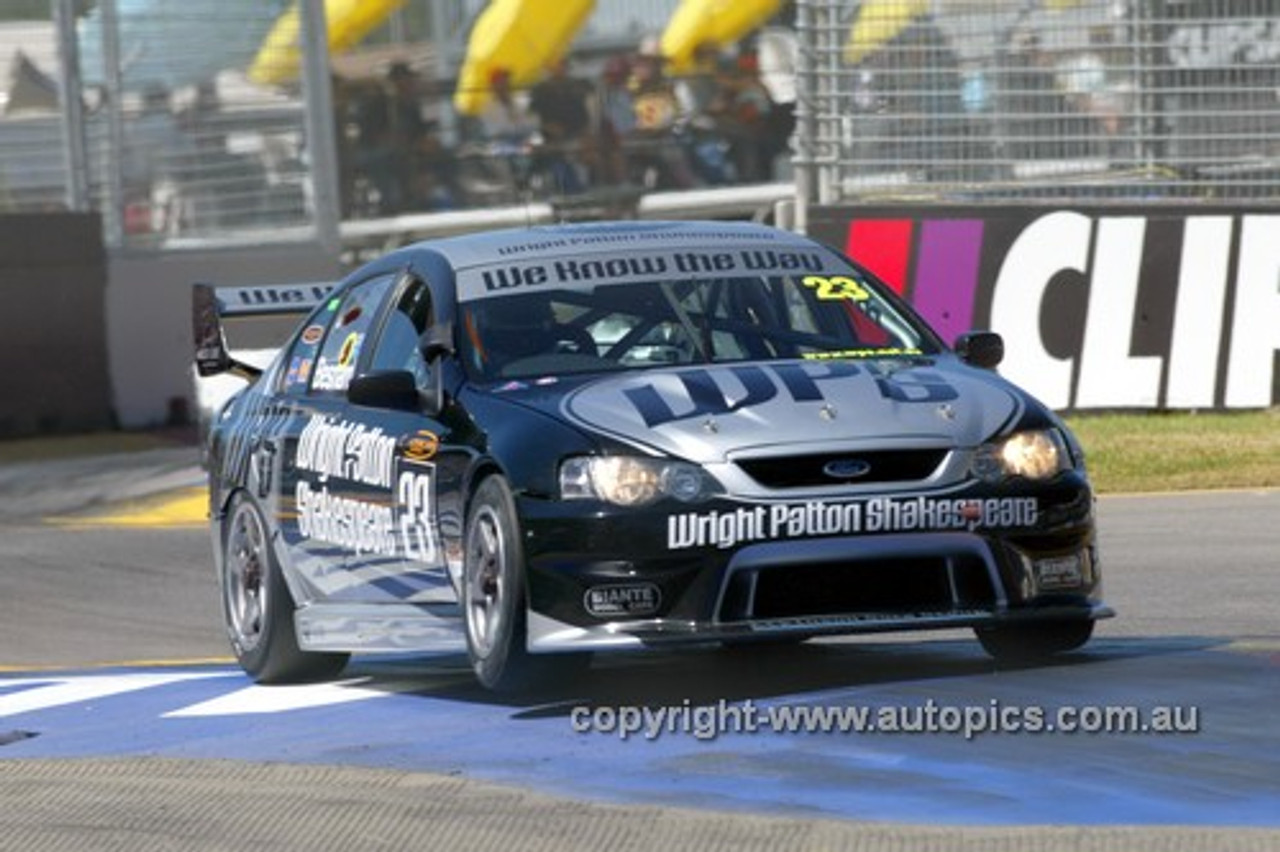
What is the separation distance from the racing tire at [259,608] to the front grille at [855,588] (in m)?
2.34

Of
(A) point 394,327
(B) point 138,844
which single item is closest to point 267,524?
(A) point 394,327

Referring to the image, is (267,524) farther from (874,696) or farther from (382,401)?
(874,696)

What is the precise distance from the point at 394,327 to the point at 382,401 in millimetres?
729

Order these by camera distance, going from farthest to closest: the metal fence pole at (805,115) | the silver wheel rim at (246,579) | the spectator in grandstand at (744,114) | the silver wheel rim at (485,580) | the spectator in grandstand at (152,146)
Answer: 1. the spectator in grandstand at (744,114)
2. the spectator in grandstand at (152,146)
3. the metal fence pole at (805,115)
4. the silver wheel rim at (246,579)
5. the silver wheel rim at (485,580)

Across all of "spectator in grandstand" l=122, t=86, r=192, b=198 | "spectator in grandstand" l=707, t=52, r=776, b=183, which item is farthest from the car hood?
"spectator in grandstand" l=707, t=52, r=776, b=183

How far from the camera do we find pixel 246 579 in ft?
35.4

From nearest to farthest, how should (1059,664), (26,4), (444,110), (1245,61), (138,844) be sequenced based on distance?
(138,844) → (1059,664) → (1245,61) → (26,4) → (444,110)

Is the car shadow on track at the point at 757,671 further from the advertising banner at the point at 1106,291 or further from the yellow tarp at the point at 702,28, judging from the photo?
the yellow tarp at the point at 702,28

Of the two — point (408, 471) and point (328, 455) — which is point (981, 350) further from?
point (328, 455)

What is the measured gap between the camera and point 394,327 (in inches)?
398

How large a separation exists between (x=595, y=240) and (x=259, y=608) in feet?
5.70

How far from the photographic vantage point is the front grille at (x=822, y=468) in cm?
850

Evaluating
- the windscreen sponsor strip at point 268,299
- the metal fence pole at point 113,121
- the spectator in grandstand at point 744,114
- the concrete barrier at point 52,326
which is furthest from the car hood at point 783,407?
the spectator in grandstand at point 744,114

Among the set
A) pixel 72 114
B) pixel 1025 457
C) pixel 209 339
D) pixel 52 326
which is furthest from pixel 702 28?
pixel 1025 457
